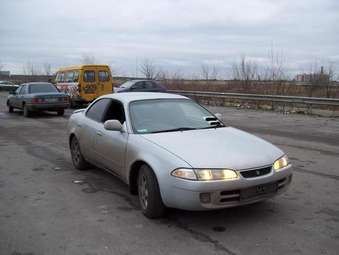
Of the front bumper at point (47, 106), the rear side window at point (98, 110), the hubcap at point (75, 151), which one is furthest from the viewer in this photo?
the front bumper at point (47, 106)

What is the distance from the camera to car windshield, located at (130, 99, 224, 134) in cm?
605

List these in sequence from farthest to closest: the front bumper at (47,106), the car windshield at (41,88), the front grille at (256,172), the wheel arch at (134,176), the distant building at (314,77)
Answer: the distant building at (314,77)
the car windshield at (41,88)
the front bumper at (47,106)
the wheel arch at (134,176)
the front grille at (256,172)

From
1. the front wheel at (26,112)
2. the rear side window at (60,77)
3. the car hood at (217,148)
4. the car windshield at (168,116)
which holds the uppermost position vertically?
the rear side window at (60,77)

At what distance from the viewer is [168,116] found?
6305 millimetres

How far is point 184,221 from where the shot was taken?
5.24 metres

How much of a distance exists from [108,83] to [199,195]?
809 inches

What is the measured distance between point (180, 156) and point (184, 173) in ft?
0.76

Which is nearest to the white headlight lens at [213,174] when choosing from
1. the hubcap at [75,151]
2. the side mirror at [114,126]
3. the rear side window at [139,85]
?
the side mirror at [114,126]

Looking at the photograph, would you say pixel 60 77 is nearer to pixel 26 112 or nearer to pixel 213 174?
pixel 26 112

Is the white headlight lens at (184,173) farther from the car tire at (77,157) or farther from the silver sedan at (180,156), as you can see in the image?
the car tire at (77,157)

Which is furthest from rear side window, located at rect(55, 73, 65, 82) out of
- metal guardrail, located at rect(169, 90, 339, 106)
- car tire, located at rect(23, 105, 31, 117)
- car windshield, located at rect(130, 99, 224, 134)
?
car windshield, located at rect(130, 99, 224, 134)

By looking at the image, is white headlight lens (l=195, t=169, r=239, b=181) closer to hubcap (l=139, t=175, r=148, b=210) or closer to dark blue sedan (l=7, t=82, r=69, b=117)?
hubcap (l=139, t=175, r=148, b=210)

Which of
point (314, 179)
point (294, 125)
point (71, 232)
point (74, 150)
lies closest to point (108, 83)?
point (294, 125)

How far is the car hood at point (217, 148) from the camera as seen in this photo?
491 cm
